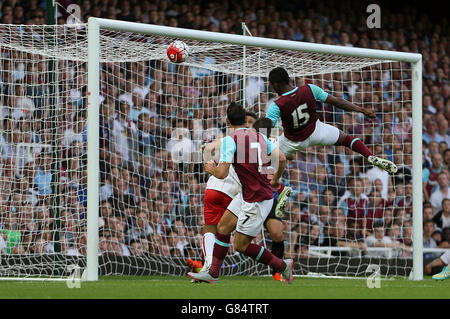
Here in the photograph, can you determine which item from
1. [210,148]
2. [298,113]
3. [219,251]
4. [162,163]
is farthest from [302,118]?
[162,163]

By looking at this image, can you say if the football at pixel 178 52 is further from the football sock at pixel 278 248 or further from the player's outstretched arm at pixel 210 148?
the football sock at pixel 278 248

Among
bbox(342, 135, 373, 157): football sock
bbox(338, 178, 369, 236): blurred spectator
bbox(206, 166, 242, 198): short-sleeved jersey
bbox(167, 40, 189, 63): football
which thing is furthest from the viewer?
bbox(338, 178, 369, 236): blurred spectator

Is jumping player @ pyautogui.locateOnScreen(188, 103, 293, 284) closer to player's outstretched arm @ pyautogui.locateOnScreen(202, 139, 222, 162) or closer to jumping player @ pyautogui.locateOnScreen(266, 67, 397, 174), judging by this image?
player's outstretched arm @ pyautogui.locateOnScreen(202, 139, 222, 162)

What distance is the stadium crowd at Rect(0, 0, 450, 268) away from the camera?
9727 millimetres

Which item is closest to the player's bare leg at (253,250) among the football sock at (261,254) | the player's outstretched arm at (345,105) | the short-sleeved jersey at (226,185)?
the football sock at (261,254)

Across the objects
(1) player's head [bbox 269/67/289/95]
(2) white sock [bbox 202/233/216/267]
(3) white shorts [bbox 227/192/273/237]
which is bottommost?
(2) white sock [bbox 202/233/216/267]

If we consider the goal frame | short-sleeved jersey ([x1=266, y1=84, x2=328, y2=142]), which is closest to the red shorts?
short-sleeved jersey ([x1=266, y1=84, x2=328, y2=142])

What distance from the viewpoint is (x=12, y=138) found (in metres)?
9.96

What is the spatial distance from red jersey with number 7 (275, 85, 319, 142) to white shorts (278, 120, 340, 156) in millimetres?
54

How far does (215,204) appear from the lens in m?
8.63

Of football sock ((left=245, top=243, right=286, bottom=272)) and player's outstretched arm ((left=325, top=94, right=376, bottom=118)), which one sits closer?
football sock ((left=245, top=243, right=286, bottom=272))

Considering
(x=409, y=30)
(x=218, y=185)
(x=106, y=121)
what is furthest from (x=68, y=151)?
(x=409, y=30)

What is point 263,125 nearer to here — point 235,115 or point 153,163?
point 235,115

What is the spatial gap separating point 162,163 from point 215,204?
7.72ft
